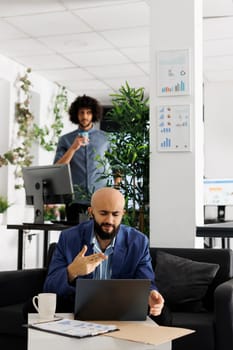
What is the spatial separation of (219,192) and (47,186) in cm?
264

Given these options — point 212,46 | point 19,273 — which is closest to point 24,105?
point 212,46

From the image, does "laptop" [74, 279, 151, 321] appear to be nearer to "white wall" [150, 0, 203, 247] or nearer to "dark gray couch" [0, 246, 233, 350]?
"dark gray couch" [0, 246, 233, 350]

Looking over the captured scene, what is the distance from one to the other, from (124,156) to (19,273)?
45.0 inches

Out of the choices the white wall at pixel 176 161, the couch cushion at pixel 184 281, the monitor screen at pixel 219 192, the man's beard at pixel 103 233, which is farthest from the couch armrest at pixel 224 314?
the monitor screen at pixel 219 192

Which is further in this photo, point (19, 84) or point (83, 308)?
point (19, 84)

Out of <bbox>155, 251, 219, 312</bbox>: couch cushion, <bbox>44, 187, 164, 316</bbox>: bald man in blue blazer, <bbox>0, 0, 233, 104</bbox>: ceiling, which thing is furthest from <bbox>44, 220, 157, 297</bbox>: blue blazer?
<bbox>0, 0, 233, 104</bbox>: ceiling

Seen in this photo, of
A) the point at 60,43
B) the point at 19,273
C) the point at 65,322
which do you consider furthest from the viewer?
the point at 60,43

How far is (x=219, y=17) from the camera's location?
18.2ft

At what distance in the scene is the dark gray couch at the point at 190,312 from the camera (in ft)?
9.75

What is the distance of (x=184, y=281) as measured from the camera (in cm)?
345

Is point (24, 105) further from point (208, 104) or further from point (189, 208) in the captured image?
point (189, 208)

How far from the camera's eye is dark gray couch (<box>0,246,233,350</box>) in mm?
2971

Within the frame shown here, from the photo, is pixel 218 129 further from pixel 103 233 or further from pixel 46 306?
pixel 46 306

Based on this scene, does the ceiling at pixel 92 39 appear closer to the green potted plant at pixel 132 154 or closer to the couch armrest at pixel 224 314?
the green potted plant at pixel 132 154
